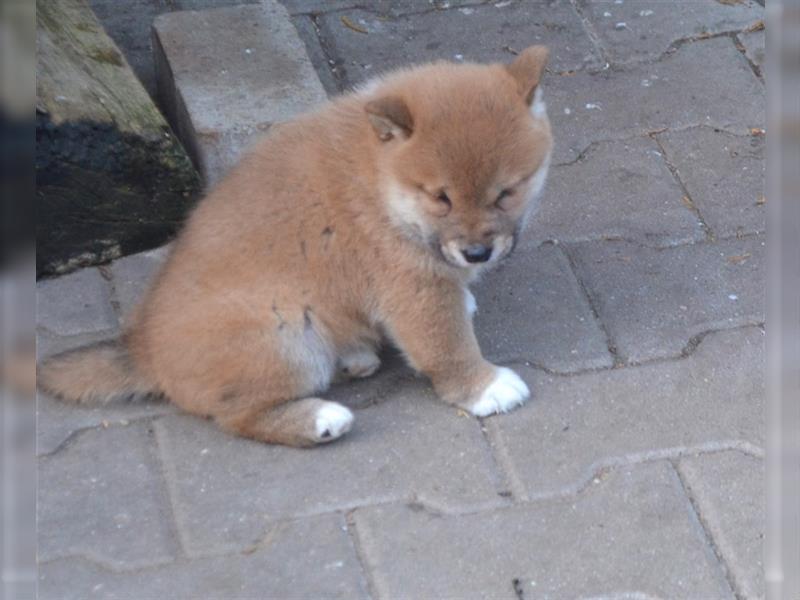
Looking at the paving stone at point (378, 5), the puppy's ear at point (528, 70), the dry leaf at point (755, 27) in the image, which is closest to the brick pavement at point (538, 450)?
the dry leaf at point (755, 27)

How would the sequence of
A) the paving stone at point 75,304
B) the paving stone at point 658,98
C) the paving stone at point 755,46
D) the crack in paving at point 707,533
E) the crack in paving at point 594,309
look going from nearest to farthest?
the crack in paving at point 707,533 < the crack in paving at point 594,309 < the paving stone at point 75,304 < the paving stone at point 658,98 < the paving stone at point 755,46

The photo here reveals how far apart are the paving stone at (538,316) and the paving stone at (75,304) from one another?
1.17m

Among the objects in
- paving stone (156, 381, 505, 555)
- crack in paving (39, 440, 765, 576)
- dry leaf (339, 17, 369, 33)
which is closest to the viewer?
crack in paving (39, 440, 765, 576)

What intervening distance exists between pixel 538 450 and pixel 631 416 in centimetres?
30

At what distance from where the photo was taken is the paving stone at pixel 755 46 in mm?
4801

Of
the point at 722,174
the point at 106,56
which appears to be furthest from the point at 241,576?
the point at 722,174

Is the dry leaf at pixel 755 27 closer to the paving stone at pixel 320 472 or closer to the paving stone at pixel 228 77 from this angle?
the paving stone at pixel 228 77

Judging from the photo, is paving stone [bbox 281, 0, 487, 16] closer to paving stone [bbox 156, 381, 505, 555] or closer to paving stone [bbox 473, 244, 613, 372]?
paving stone [bbox 473, 244, 613, 372]

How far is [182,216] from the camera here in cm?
395

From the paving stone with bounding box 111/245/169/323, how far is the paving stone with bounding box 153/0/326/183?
1.09 ft

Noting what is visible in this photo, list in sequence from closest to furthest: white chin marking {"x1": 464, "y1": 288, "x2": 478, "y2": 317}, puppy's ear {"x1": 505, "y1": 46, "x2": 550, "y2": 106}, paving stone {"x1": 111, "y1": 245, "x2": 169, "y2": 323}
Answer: puppy's ear {"x1": 505, "y1": 46, "x2": 550, "y2": 106} < white chin marking {"x1": 464, "y1": 288, "x2": 478, "y2": 317} < paving stone {"x1": 111, "y1": 245, "x2": 169, "y2": 323}

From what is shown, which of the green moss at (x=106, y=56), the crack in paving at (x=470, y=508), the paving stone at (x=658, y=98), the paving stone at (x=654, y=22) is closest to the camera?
the crack in paving at (x=470, y=508)

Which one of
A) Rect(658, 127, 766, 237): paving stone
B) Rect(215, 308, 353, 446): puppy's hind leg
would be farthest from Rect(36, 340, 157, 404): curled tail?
Rect(658, 127, 766, 237): paving stone

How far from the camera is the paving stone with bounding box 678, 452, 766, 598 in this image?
9.12 ft
